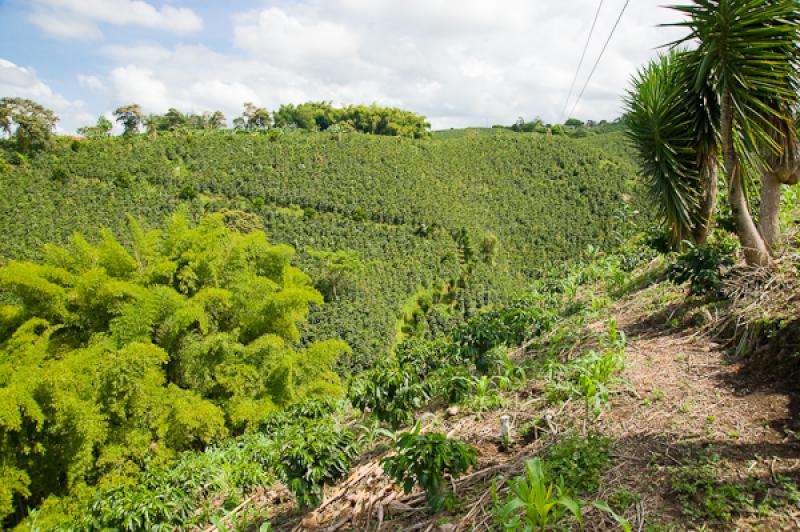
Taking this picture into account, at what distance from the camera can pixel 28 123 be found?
81.4 feet

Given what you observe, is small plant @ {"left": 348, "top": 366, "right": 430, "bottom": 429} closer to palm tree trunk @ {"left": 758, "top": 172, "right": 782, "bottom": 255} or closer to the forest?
the forest

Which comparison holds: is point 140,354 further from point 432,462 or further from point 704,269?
point 704,269

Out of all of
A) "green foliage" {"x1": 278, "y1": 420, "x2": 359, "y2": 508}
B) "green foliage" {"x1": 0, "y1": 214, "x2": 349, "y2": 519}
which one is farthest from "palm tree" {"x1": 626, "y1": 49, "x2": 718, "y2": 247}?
"green foliage" {"x1": 0, "y1": 214, "x2": 349, "y2": 519}

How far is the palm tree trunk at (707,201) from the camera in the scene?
4.07 metres

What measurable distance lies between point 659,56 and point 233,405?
7615 mm

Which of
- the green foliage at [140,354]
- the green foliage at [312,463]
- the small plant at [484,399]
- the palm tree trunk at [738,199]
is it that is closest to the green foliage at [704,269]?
the palm tree trunk at [738,199]

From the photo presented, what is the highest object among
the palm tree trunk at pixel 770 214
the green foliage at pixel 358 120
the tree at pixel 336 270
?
the green foliage at pixel 358 120

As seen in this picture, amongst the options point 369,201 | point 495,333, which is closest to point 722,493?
point 495,333

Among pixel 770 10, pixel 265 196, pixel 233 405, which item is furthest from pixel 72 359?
pixel 265 196

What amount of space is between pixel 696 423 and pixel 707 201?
3100mm

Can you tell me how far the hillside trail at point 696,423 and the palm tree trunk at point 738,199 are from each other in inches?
27.3

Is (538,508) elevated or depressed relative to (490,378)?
elevated

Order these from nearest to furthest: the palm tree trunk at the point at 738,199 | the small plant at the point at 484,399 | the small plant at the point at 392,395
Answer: the small plant at the point at 484,399, the small plant at the point at 392,395, the palm tree trunk at the point at 738,199

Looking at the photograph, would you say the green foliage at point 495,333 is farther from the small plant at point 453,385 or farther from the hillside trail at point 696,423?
the hillside trail at point 696,423
